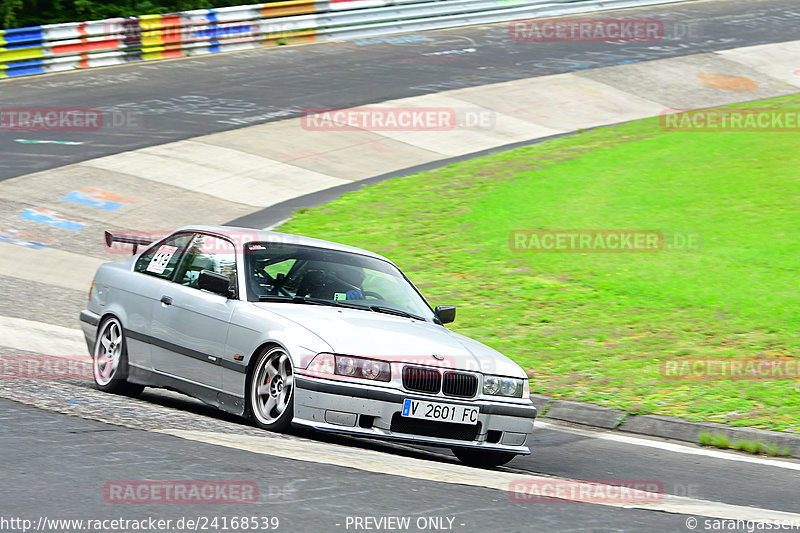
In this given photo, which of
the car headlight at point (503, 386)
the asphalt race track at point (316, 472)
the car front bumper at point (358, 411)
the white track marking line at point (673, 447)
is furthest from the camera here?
the white track marking line at point (673, 447)

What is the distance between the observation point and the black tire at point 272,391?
708 cm

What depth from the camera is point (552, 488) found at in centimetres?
604

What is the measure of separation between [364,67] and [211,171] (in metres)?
9.50

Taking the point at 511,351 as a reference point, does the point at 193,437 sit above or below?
above

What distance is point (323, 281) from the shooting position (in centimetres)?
805

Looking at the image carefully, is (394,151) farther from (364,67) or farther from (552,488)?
(552,488)

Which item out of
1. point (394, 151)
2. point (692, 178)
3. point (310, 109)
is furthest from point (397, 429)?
point (310, 109)

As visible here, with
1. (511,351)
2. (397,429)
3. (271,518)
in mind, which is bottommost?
(511,351)

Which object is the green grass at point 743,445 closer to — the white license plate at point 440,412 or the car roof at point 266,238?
the white license plate at point 440,412
